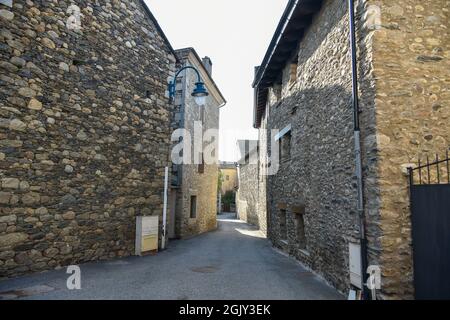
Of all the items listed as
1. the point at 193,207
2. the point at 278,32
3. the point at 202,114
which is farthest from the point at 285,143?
the point at 202,114

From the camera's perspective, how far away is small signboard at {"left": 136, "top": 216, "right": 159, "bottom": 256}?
7.56 meters

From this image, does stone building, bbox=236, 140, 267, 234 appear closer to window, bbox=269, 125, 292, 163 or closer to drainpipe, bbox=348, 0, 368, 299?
window, bbox=269, 125, 292, 163

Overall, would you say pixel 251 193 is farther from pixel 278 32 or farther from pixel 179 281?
pixel 179 281

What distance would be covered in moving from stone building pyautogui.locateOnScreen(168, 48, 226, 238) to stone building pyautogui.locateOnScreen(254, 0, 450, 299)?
20.3 feet

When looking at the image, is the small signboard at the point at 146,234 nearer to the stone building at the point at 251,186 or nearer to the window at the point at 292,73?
the window at the point at 292,73

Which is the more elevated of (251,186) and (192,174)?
(192,174)

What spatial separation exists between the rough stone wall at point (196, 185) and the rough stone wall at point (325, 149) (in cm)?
521

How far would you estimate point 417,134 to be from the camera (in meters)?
4.27

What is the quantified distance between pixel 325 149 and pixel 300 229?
273 centimetres

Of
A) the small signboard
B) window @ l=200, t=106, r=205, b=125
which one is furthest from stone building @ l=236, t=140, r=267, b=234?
the small signboard

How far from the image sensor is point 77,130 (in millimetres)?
6203

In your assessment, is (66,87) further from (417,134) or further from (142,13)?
(417,134)
